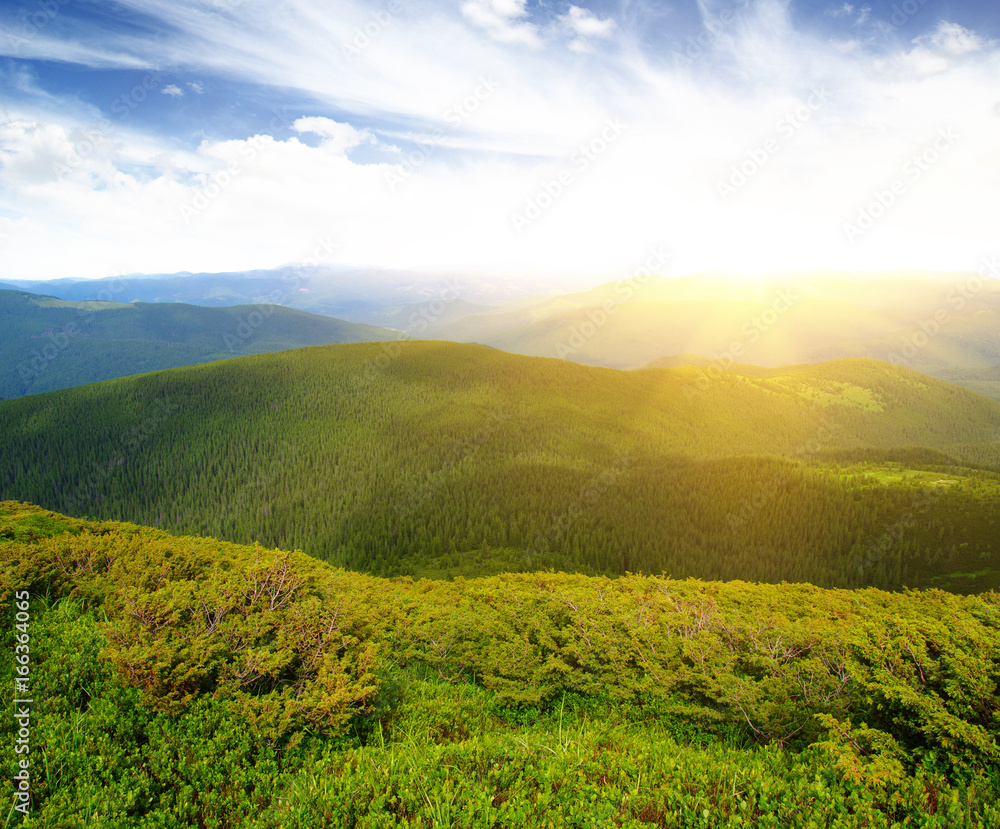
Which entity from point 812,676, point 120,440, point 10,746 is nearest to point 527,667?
point 812,676

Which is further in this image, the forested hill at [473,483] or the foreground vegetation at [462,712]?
the forested hill at [473,483]

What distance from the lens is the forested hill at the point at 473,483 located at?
3036 inches

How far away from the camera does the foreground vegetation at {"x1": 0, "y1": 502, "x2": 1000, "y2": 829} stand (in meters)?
8.02

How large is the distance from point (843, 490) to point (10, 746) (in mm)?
115884

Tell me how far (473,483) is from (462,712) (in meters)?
102

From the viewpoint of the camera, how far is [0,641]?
11516mm

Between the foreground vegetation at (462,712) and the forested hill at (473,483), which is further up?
the foreground vegetation at (462,712)

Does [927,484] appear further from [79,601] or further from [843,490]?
[79,601]

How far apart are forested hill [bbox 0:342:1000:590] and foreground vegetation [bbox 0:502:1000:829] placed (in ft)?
213

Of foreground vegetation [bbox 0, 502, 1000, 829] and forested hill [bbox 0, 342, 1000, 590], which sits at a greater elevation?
foreground vegetation [bbox 0, 502, 1000, 829]

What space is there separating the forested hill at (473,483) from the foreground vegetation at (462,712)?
64.9 meters

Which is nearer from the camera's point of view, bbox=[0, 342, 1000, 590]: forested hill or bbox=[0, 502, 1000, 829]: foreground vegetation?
bbox=[0, 502, 1000, 829]: foreground vegetation

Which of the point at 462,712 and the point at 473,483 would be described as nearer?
the point at 462,712

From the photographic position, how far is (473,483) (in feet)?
376
